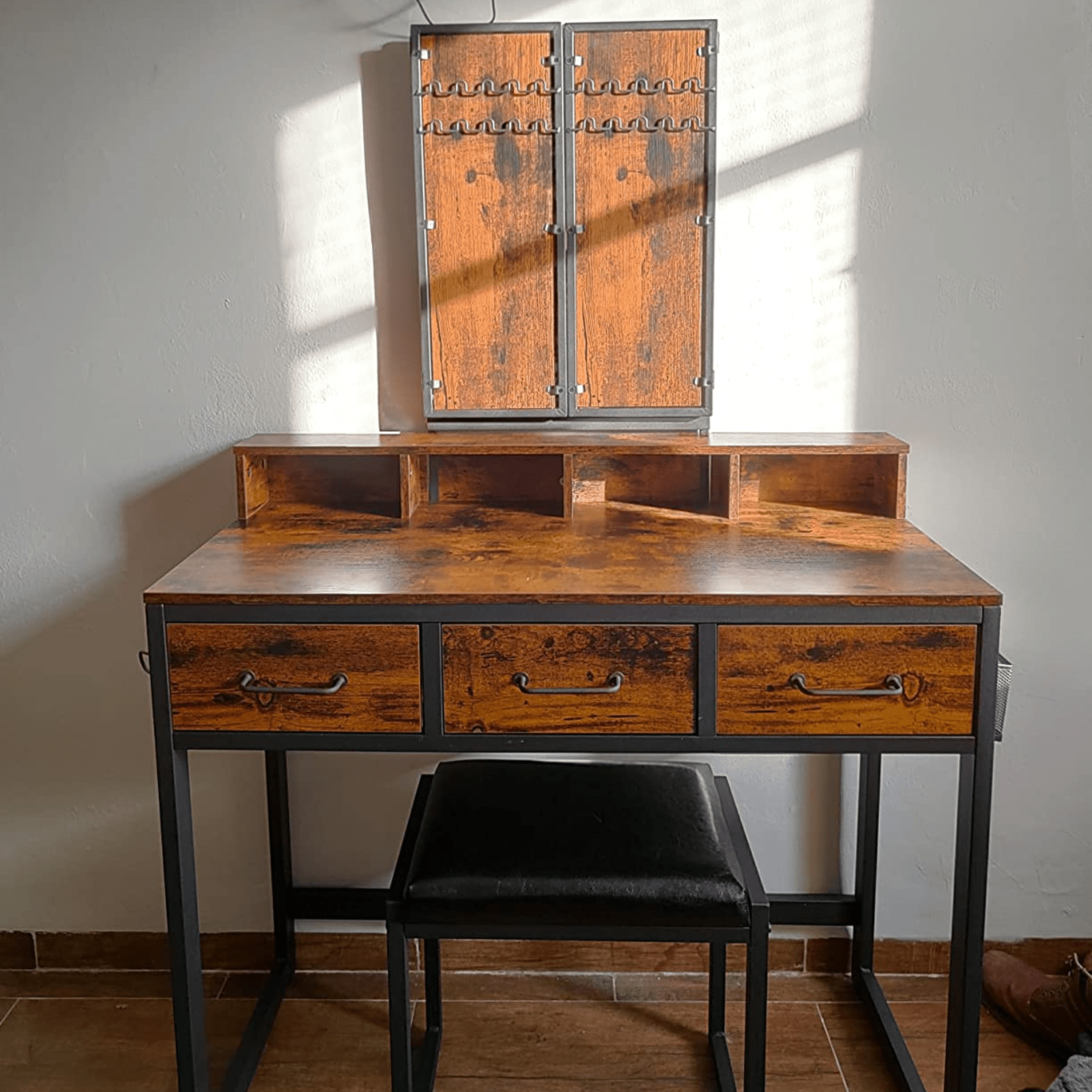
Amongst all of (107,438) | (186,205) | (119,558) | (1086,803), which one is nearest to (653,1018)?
(1086,803)

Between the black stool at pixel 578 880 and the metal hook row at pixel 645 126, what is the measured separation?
1.11 metres

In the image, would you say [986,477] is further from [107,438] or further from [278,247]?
[107,438]

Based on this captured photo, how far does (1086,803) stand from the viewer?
246 cm

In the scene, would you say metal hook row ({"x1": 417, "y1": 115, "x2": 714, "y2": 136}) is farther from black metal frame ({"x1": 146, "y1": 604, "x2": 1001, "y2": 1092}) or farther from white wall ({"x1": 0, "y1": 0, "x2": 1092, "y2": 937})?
black metal frame ({"x1": 146, "y1": 604, "x2": 1001, "y2": 1092})

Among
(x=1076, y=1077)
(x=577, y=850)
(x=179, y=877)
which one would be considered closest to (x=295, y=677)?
(x=179, y=877)

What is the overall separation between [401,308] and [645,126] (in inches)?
20.7

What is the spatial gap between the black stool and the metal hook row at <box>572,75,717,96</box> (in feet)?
3.83

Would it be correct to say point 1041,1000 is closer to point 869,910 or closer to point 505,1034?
point 869,910

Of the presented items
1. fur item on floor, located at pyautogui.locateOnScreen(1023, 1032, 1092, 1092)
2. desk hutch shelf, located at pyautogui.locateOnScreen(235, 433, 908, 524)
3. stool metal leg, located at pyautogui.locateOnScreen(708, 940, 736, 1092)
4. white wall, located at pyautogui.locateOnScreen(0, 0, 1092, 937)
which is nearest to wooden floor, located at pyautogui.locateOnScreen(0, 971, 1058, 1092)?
stool metal leg, located at pyautogui.locateOnScreen(708, 940, 736, 1092)

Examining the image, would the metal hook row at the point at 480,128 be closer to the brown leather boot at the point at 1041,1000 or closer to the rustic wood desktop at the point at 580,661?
the rustic wood desktop at the point at 580,661

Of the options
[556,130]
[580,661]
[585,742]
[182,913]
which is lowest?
[182,913]

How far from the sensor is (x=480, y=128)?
221 cm

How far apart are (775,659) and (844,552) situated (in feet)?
0.90

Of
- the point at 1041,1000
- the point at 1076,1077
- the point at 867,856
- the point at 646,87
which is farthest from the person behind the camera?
the point at 867,856
